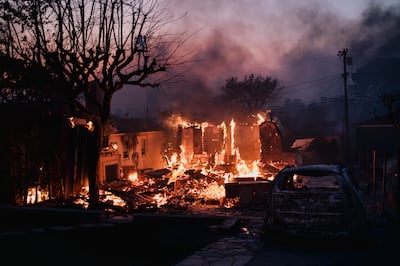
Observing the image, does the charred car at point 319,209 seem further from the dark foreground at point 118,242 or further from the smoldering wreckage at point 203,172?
the smoldering wreckage at point 203,172

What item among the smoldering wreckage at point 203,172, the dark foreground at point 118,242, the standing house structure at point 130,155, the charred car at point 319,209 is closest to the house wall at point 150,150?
the standing house structure at point 130,155

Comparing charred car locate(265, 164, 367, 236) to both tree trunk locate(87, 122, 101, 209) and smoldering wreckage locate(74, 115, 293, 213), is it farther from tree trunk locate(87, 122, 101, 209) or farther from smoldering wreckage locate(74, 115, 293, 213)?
tree trunk locate(87, 122, 101, 209)

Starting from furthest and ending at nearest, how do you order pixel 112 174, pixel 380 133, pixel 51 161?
1. pixel 380 133
2. pixel 112 174
3. pixel 51 161

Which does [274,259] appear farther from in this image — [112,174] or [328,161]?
[328,161]

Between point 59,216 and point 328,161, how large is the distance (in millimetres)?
29483

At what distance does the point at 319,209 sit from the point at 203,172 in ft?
58.6

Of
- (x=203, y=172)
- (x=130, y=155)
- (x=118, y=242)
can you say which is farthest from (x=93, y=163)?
(x=130, y=155)

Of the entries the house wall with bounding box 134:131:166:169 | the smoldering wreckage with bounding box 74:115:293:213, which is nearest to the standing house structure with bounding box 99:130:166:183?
the house wall with bounding box 134:131:166:169

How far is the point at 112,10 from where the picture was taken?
1388cm

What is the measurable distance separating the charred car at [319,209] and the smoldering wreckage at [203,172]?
274 inches

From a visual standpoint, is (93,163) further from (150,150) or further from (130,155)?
(150,150)

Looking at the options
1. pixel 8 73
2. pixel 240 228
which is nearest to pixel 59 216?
pixel 240 228

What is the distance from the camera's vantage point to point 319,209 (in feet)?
25.9

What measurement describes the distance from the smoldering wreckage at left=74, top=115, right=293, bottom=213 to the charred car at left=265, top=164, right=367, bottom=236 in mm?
6958
